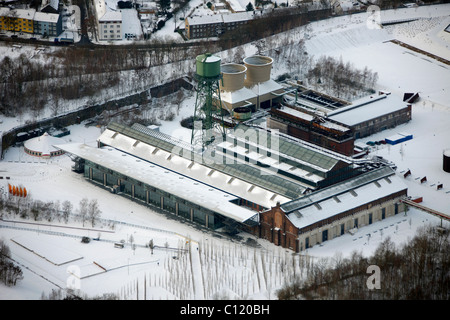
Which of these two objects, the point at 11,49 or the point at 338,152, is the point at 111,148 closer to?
the point at 338,152

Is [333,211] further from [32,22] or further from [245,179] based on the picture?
[32,22]

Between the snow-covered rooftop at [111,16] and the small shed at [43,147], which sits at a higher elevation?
the snow-covered rooftop at [111,16]

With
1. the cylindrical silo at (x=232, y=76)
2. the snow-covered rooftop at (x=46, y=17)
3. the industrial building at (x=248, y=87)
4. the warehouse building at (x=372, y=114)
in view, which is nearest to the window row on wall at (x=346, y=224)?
the warehouse building at (x=372, y=114)

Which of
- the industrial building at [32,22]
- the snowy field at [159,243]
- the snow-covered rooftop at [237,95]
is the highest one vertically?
the industrial building at [32,22]

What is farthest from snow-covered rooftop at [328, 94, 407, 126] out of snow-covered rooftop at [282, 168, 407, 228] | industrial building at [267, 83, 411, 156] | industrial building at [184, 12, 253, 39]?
industrial building at [184, 12, 253, 39]

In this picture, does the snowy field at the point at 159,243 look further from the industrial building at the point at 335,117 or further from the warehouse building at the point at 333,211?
the industrial building at the point at 335,117
